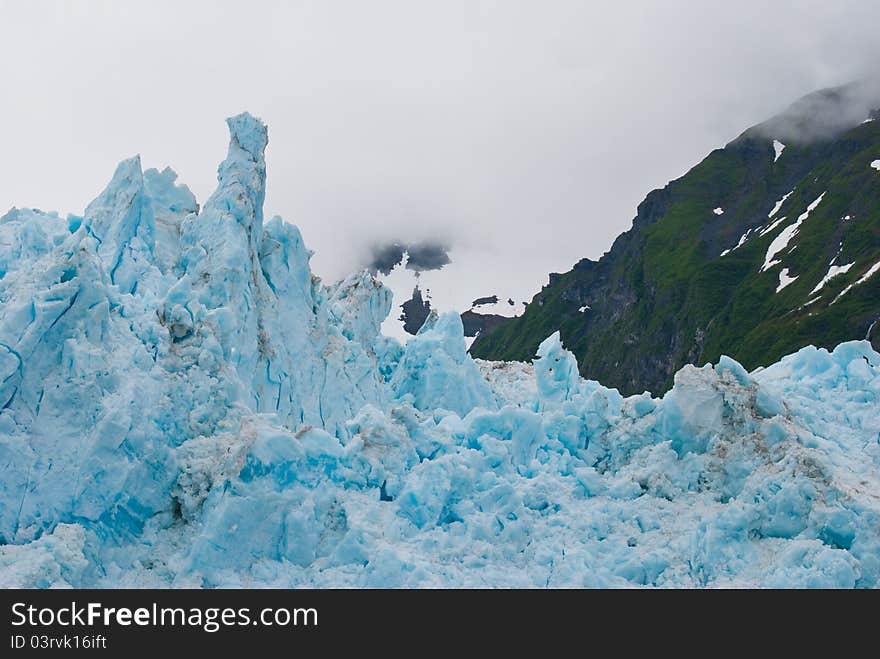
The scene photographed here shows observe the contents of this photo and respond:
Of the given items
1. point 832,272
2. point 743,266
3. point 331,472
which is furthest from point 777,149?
point 331,472

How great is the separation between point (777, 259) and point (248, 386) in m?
91.4

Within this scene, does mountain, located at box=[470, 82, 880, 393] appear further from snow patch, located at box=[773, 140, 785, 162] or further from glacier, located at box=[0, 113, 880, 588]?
glacier, located at box=[0, 113, 880, 588]

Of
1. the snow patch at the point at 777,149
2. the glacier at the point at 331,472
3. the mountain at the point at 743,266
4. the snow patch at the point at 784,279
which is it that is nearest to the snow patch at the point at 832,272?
the mountain at the point at 743,266

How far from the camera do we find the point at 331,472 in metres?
14.7

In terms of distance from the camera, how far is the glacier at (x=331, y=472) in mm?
12773

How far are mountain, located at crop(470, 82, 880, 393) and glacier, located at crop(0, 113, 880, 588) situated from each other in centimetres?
6257

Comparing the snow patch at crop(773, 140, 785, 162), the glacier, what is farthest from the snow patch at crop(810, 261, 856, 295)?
the glacier

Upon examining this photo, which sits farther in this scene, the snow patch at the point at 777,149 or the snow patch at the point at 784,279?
the snow patch at the point at 777,149

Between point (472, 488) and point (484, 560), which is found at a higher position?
point (472, 488)

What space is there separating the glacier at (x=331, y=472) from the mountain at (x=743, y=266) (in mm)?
62568

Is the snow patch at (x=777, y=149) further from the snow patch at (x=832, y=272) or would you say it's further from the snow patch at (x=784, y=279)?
the snow patch at (x=832, y=272)
